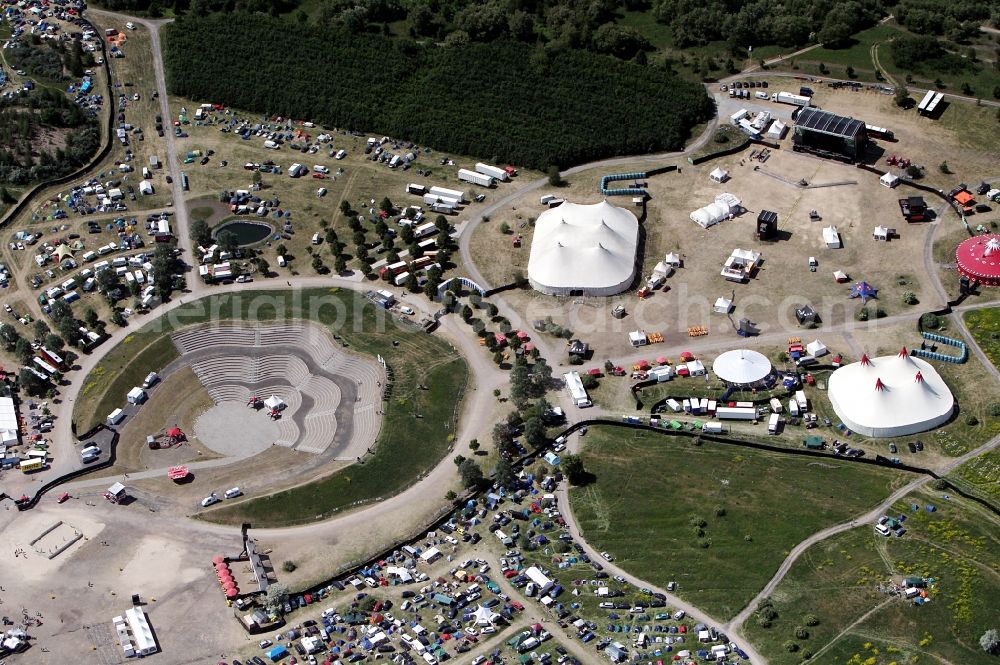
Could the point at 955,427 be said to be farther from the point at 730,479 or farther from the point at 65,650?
the point at 65,650

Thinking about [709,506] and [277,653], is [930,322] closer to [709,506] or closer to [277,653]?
[709,506]

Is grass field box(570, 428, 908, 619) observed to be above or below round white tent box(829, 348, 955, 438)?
below

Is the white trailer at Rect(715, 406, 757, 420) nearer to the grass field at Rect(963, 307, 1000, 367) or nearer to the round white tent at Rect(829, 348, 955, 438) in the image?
the round white tent at Rect(829, 348, 955, 438)

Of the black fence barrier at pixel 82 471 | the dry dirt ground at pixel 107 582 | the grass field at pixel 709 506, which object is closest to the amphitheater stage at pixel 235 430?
the black fence barrier at pixel 82 471

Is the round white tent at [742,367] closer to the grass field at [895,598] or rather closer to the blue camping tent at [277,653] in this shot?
the grass field at [895,598]

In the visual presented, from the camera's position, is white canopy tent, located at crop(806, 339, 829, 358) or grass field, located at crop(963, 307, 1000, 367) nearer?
grass field, located at crop(963, 307, 1000, 367)

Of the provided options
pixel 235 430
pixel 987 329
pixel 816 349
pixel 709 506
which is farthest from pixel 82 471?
pixel 987 329

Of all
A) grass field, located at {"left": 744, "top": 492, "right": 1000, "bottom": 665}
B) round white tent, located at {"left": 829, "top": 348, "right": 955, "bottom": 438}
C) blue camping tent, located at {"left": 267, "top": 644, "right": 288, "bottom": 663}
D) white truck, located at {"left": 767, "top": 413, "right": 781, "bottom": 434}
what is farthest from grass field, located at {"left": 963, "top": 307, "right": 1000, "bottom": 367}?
blue camping tent, located at {"left": 267, "top": 644, "right": 288, "bottom": 663}
